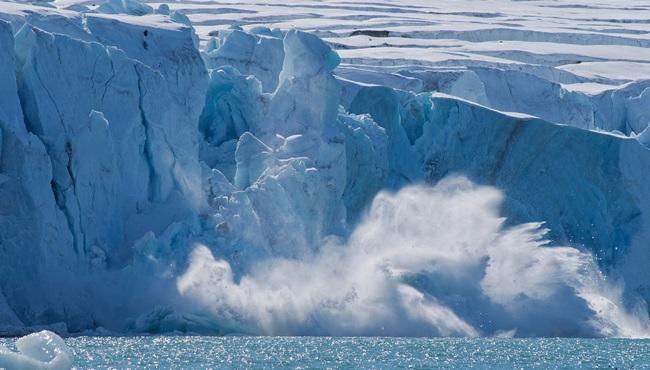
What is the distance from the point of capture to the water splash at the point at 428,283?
21.9 metres

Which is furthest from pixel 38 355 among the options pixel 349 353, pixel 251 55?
pixel 251 55

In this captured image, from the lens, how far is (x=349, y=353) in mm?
19719

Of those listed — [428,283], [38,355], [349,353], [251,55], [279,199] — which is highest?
[38,355]

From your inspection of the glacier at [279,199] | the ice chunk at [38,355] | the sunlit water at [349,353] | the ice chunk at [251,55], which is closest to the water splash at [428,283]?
the glacier at [279,199]

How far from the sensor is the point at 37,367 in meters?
14.6

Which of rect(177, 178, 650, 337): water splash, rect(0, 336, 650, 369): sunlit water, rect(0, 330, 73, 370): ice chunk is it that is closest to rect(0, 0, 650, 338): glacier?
rect(177, 178, 650, 337): water splash

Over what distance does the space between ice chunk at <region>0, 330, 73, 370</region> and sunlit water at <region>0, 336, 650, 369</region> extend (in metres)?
1.94

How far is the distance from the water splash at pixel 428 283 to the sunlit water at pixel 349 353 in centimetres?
32

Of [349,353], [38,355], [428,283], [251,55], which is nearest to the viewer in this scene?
[38,355]

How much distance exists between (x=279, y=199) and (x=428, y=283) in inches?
88.3

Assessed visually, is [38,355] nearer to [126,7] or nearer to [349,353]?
[349,353]

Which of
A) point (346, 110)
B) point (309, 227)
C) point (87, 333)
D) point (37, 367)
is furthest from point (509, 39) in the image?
point (37, 367)

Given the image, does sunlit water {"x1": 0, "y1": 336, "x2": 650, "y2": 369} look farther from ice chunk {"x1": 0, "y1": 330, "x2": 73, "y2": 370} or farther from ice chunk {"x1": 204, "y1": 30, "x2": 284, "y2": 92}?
ice chunk {"x1": 204, "y1": 30, "x2": 284, "y2": 92}

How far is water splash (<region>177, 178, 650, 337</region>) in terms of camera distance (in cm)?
2186
